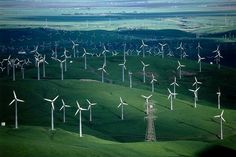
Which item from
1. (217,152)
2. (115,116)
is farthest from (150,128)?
(115,116)

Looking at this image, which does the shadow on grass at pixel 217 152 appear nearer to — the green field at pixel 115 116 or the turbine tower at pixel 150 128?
the green field at pixel 115 116

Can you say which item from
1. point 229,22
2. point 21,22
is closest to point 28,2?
point 21,22

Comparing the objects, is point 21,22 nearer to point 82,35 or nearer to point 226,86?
point 82,35

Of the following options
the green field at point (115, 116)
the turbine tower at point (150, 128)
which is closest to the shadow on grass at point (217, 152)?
the green field at point (115, 116)

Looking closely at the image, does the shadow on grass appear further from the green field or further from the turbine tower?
the turbine tower

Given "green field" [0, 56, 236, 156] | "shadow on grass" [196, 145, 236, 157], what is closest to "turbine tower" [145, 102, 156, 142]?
"green field" [0, 56, 236, 156]

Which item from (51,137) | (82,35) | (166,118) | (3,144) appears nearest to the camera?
(3,144)

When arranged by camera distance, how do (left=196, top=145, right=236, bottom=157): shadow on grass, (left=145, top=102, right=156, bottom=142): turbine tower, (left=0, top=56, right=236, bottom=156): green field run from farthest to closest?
(left=145, top=102, right=156, bottom=142): turbine tower
(left=196, top=145, right=236, bottom=157): shadow on grass
(left=0, top=56, right=236, bottom=156): green field

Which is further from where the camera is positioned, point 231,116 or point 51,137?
point 231,116
